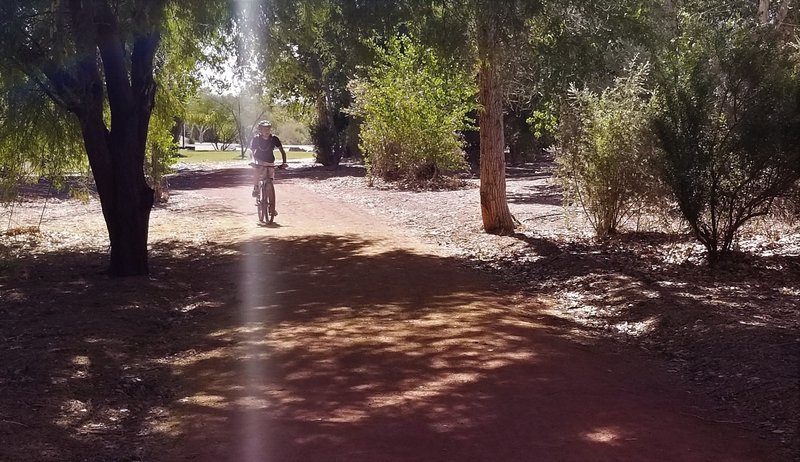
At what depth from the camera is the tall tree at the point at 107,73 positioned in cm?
1082

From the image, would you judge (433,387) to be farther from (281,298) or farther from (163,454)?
(281,298)

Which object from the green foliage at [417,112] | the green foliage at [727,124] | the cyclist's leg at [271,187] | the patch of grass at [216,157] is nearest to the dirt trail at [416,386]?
the green foliage at [727,124]

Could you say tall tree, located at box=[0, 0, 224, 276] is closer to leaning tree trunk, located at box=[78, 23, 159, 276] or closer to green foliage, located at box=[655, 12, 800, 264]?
leaning tree trunk, located at box=[78, 23, 159, 276]

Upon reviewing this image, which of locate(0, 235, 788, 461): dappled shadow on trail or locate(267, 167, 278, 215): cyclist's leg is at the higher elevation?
locate(267, 167, 278, 215): cyclist's leg

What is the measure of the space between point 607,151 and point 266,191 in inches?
275

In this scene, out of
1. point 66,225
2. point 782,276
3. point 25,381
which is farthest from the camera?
point 66,225

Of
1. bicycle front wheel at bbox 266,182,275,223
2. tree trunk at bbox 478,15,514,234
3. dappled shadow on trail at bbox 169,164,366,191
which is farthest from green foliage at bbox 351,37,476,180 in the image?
tree trunk at bbox 478,15,514,234

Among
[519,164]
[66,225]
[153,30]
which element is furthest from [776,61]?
[519,164]

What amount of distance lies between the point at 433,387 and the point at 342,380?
0.74 metres

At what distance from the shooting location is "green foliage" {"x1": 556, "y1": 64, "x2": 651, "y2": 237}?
41.8 feet

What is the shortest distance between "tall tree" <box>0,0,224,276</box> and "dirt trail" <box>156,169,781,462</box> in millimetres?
1802

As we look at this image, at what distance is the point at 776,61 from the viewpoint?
1030 centimetres

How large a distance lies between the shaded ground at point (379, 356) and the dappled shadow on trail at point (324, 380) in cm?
2

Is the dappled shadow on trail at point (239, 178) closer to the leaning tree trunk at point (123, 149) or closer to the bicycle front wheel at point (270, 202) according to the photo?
the bicycle front wheel at point (270, 202)
